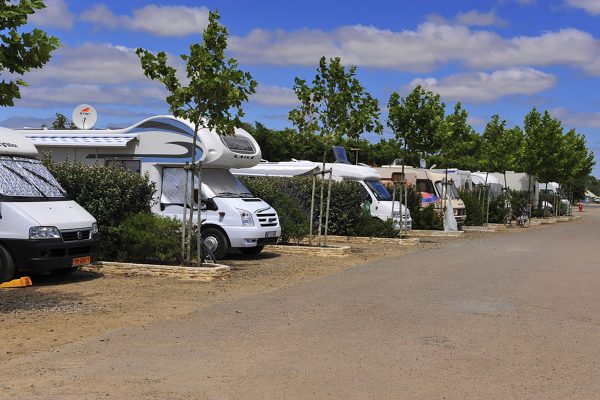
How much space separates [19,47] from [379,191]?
15.9 m

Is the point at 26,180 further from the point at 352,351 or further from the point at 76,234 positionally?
the point at 352,351

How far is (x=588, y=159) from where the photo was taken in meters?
56.0

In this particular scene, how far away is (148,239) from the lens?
12.6m

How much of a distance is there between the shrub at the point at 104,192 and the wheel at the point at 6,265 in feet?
8.46

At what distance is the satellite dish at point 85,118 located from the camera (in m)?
17.3

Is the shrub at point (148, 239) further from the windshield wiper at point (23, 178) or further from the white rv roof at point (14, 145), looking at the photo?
the white rv roof at point (14, 145)

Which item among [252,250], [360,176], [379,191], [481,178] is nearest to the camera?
[252,250]

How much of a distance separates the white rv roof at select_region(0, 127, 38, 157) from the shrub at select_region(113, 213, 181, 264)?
2023 mm

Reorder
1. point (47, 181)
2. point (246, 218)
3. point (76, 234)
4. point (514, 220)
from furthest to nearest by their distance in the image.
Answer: point (514, 220), point (246, 218), point (47, 181), point (76, 234)

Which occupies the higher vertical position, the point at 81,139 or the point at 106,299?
the point at 81,139

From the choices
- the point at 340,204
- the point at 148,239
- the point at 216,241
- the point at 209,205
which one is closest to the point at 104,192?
the point at 148,239

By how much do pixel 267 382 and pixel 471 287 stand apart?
6485mm

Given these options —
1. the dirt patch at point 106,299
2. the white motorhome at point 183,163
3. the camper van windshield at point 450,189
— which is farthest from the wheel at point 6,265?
the camper van windshield at point 450,189

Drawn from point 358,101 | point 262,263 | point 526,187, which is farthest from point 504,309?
point 526,187
